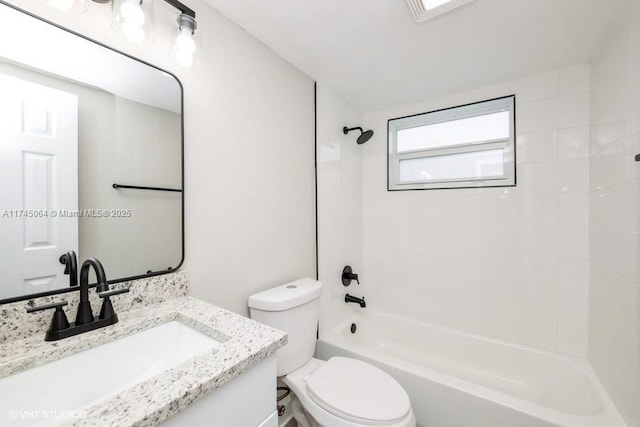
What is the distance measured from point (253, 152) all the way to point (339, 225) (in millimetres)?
978

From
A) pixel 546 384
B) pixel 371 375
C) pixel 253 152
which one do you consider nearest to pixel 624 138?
pixel 546 384

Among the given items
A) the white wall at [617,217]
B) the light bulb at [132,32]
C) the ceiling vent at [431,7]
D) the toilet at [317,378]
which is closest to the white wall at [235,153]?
the light bulb at [132,32]

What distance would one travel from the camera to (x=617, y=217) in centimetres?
122

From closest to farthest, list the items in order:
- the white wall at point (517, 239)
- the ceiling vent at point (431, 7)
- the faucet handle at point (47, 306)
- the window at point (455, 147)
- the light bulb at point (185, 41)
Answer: the faucet handle at point (47, 306)
the light bulb at point (185, 41)
the ceiling vent at point (431, 7)
the white wall at point (517, 239)
the window at point (455, 147)

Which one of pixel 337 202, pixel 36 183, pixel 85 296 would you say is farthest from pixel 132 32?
pixel 337 202

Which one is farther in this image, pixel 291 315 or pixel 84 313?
pixel 291 315

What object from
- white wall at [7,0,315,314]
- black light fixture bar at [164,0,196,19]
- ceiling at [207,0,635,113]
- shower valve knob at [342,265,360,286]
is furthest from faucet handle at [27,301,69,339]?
shower valve knob at [342,265,360,286]

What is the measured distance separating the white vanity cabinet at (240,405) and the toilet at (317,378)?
48cm

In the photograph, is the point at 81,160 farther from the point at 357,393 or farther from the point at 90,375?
the point at 357,393

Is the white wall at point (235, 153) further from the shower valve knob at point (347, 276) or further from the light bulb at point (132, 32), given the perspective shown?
the shower valve knob at point (347, 276)

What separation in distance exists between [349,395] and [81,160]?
4.58 ft

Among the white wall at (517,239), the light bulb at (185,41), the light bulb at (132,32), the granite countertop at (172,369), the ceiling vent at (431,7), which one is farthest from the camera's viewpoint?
the white wall at (517,239)

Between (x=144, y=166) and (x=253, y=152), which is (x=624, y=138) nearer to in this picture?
(x=253, y=152)

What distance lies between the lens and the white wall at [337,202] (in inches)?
74.6
